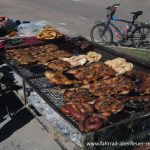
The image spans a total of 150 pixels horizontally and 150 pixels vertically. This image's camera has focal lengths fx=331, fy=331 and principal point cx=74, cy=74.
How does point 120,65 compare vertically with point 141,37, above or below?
above

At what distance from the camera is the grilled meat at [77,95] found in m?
5.28

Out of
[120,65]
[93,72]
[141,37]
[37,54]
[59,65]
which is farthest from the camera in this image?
[141,37]

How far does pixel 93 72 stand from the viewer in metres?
6.21

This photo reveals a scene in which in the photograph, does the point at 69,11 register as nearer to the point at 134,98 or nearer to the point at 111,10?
the point at 111,10

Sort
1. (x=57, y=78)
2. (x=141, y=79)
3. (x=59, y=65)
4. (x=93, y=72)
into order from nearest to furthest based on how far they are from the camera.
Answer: (x=57, y=78) < (x=141, y=79) < (x=93, y=72) < (x=59, y=65)

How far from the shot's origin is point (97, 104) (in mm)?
5051

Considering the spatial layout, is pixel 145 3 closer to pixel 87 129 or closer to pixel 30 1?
pixel 30 1

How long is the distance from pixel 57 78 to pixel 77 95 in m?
0.76

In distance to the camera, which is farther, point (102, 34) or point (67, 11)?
point (67, 11)

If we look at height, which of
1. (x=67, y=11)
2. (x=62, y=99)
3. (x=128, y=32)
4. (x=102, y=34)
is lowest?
(x=67, y=11)

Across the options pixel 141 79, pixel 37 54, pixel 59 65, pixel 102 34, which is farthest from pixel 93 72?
pixel 102 34

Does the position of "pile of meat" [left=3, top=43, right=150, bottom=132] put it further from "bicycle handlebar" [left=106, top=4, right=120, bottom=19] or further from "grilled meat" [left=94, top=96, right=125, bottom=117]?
"bicycle handlebar" [left=106, top=4, right=120, bottom=19]

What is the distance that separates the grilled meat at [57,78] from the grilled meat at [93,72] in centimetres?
27

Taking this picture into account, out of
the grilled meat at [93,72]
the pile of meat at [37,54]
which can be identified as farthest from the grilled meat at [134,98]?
the pile of meat at [37,54]
